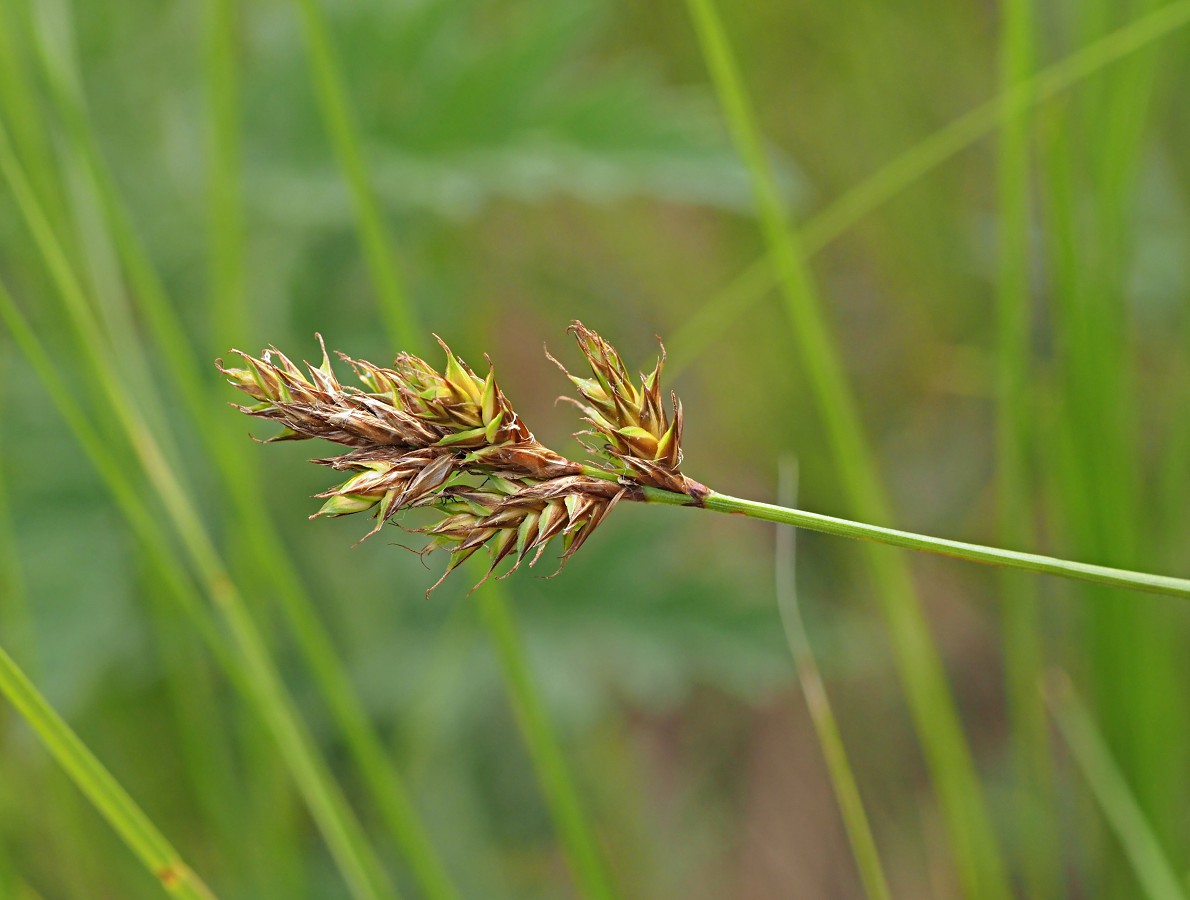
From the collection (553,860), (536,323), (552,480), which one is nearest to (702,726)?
(553,860)

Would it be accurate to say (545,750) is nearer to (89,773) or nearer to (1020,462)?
(89,773)

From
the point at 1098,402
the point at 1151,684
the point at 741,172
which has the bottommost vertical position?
the point at 1151,684

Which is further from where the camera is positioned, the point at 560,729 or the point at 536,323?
the point at 536,323

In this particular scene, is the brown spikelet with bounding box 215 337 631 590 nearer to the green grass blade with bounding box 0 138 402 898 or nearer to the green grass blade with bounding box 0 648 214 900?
the green grass blade with bounding box 0 648 214 900

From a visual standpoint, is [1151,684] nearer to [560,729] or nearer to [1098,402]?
[1098,402]

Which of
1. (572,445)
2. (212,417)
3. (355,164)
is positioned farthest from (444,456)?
(572,445)
